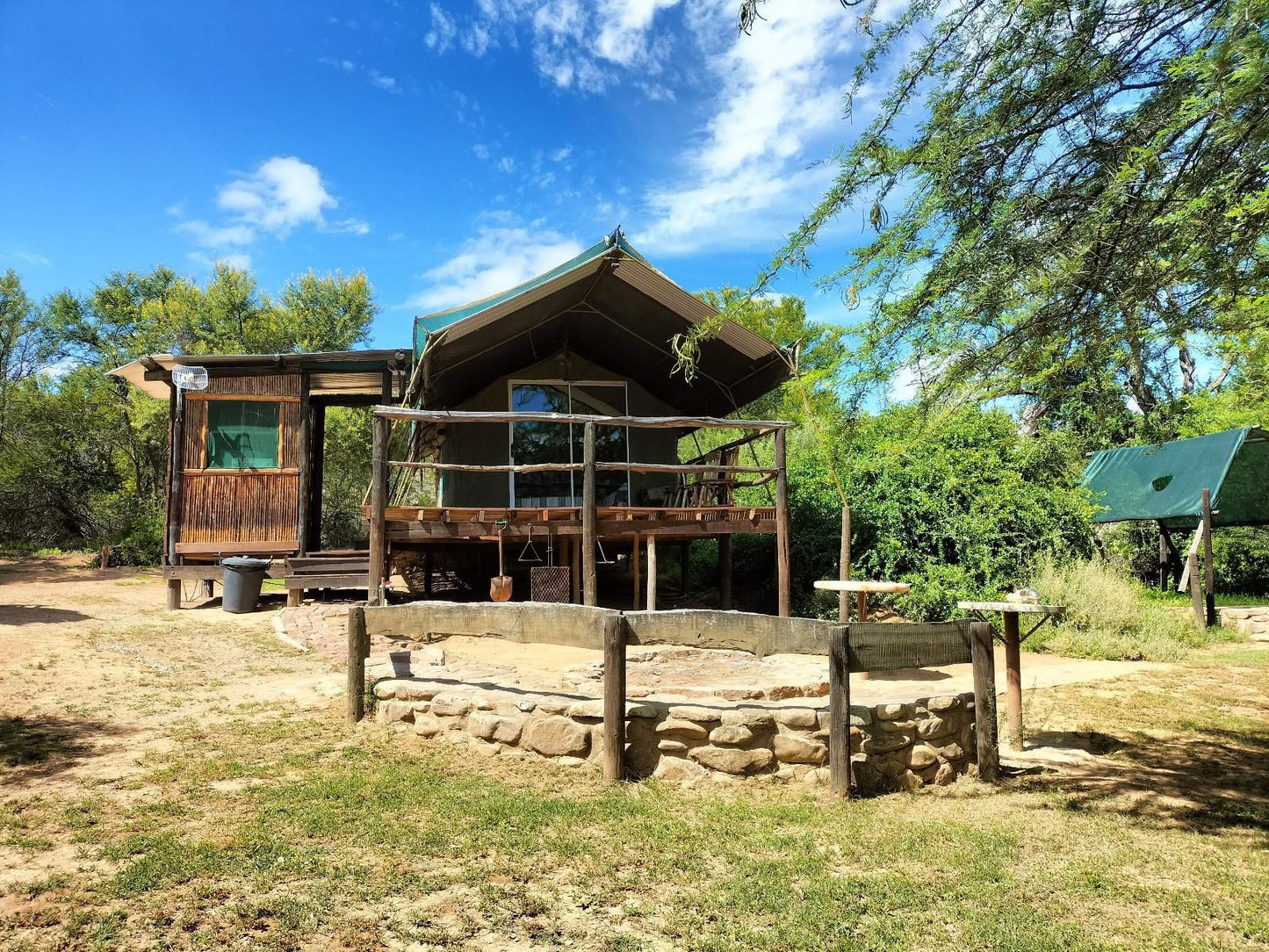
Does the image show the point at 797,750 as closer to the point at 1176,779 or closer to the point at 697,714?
the point at 697,714

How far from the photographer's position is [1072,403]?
63.4 ft

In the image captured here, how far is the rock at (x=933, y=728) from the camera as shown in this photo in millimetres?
4832

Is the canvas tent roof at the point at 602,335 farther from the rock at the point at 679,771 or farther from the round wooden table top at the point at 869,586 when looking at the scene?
the rock at the point at 679,771

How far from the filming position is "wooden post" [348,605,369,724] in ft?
19.0

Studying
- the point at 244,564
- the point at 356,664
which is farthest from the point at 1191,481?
the point at 244,564

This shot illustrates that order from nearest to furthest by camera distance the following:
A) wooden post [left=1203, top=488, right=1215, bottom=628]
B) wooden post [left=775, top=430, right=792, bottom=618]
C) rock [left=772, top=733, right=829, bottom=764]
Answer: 1. rock [left=772, top=733, right=829, bottom=764]
2. wooden post [left=775, top=430, right=792, bottom=618]
3. wooden post [left=1203, top=488, right=1215, bottom=628]

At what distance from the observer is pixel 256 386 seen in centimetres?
1316

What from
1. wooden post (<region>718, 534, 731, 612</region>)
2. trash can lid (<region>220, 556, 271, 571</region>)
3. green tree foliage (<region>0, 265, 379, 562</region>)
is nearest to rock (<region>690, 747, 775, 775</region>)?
wooden post (<region>718, 534, 731, 612</region>)

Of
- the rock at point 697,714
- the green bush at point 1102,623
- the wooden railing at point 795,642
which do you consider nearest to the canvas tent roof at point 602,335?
the green bush at point 1102,623

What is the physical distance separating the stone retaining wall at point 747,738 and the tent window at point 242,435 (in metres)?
9.87

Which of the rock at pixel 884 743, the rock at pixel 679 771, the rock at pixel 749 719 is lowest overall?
the rock at pixel 679 771

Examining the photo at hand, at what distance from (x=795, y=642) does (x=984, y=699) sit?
1368 mm

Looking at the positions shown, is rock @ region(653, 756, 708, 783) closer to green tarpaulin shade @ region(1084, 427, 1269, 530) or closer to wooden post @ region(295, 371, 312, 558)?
wooden post @ region(295, 371, 312, 558)

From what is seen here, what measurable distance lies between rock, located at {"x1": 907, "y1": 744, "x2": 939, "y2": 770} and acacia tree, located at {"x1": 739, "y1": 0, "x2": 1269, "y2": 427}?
87.2 inches
